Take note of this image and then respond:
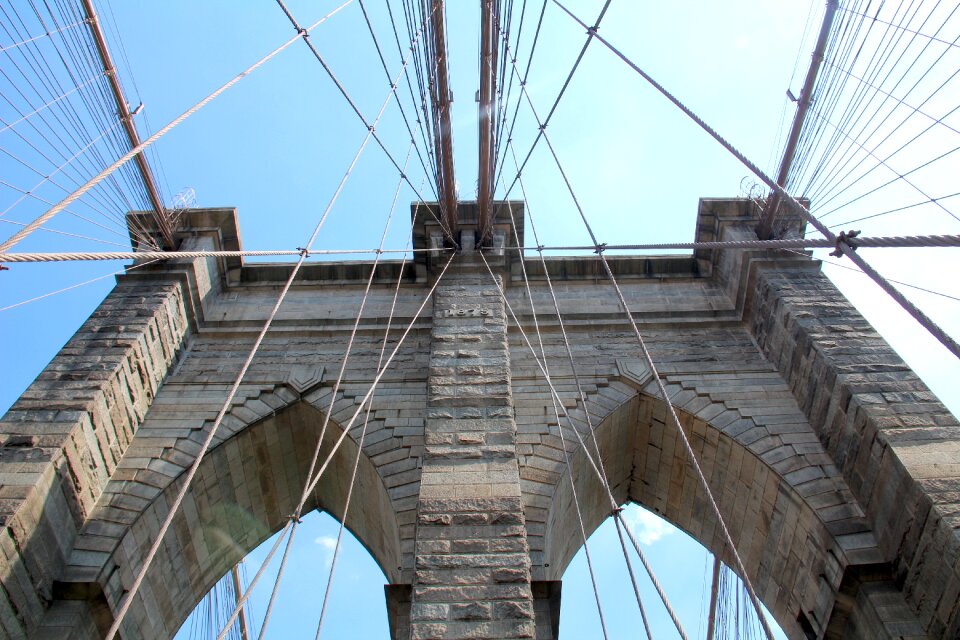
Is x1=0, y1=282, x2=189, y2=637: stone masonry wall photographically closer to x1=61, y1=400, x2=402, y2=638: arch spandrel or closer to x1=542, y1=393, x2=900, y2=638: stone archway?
x1=61, y1=400, x2=402, y2=638: arch spandrel

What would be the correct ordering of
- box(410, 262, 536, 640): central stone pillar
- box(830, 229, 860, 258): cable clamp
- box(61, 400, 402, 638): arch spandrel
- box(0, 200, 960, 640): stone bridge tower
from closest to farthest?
box(830, 229, 860, 258): cable clamp → box(410, 262, 536, 640): central stone pillar → box(0, 200, 960, 640): stone bridge tower → box(61, 400, 402, 638): arch spandrel

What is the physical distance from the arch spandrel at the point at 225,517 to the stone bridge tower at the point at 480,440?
29 millimetres

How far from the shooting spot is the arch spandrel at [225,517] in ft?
23.4

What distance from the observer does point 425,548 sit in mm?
5770

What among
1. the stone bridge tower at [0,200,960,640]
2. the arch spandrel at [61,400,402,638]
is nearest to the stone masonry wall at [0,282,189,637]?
the stone bridge tower at [0,200,960,640]

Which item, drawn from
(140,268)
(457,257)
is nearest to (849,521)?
(457,257)

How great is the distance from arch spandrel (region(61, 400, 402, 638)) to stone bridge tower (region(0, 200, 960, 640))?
0.03 meters

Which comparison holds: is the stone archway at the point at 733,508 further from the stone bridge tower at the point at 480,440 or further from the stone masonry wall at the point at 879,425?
the stone masonry wall at the point at 879,425

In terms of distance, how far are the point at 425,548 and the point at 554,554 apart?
7.34 feet

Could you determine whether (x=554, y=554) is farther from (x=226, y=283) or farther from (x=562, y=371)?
(x=226, y=283)

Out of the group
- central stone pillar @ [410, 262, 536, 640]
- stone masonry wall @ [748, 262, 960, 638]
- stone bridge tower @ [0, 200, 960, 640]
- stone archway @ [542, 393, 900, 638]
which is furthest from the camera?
stone archway @ [542, 393, 900, 638]

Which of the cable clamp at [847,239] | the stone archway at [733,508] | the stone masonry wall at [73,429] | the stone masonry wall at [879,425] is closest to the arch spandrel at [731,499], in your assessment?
the stone archway at [733,508]

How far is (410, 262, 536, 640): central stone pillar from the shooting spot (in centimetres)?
523

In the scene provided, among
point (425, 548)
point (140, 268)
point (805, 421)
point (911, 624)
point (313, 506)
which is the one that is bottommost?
point (911, 624)
